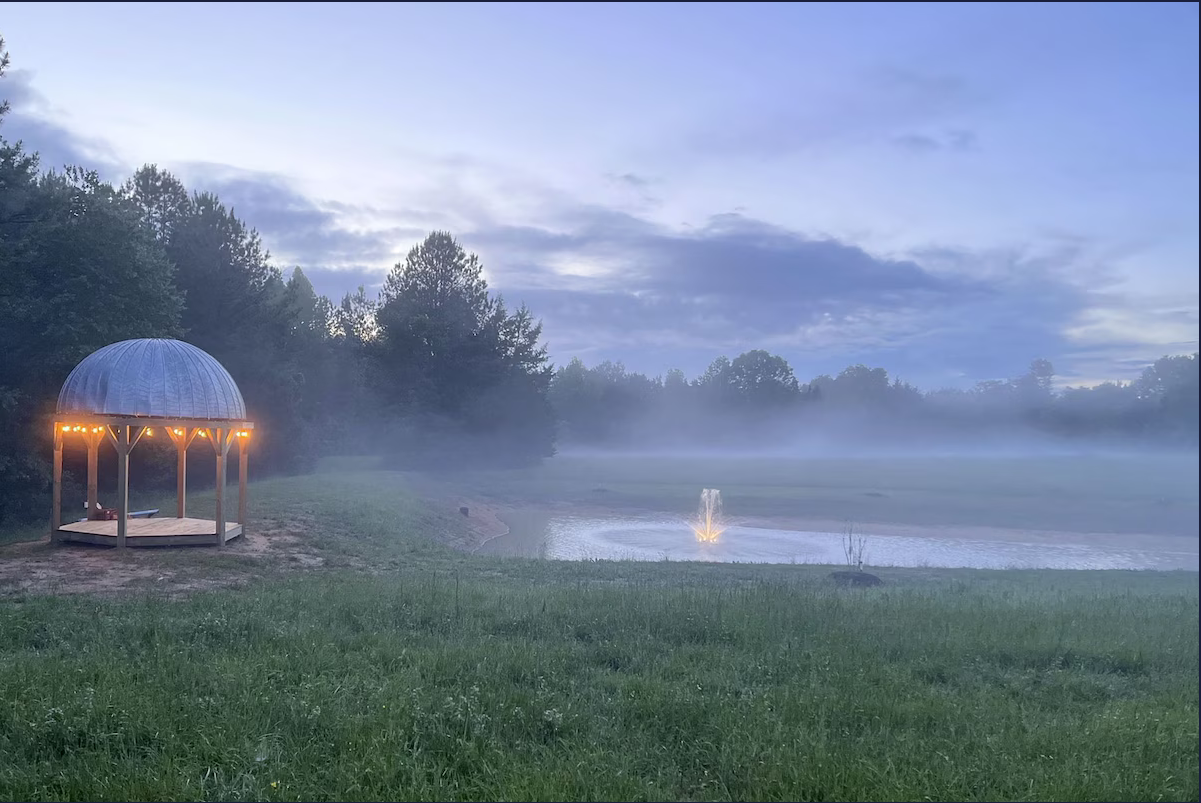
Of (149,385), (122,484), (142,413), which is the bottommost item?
(122,484)

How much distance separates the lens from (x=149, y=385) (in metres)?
18.2

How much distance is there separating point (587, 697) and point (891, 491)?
165 ft

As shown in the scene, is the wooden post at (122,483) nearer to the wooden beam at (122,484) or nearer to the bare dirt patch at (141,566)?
the wooden beam at (122,484)

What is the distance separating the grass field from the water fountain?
756 inches

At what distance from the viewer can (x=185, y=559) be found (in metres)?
16.8

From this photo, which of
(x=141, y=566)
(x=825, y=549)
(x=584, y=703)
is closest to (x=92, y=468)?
(x=141, y=566)

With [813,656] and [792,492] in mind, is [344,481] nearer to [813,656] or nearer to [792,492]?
[792,492]

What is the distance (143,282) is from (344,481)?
15602 mm

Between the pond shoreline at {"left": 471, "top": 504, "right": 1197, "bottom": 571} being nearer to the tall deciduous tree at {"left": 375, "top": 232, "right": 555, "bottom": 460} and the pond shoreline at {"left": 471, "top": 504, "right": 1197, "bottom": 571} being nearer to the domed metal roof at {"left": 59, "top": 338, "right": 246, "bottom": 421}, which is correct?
the domed metal roof at {"left": 59, "top": 338, "right": 246, "bottom": 421}

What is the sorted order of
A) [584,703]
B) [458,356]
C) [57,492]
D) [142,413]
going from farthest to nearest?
1. [458,356]
2. [57,492]
3. [142,413]
4. [584,703]

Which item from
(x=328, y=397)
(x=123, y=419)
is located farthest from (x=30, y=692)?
(x=328, y=397)

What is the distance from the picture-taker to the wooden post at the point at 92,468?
19414mm

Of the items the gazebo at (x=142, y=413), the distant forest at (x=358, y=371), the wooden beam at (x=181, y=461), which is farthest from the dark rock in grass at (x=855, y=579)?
the wooden beam at (x=181, y=461)

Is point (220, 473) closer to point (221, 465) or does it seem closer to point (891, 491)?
point (221, 465)
